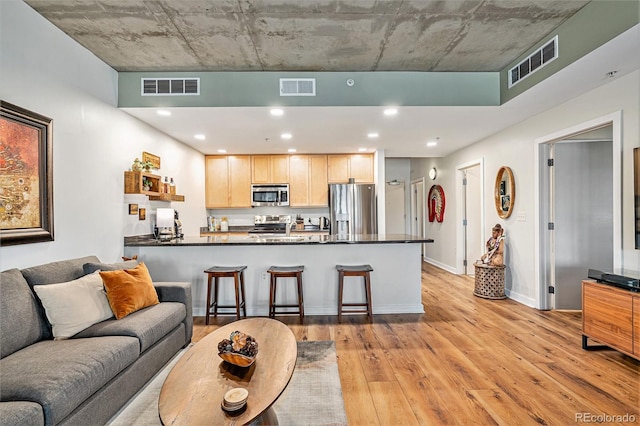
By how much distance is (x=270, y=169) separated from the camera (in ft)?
20.8

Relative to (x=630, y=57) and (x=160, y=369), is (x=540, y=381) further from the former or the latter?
(x=160, y=369)

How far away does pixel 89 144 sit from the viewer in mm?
3078

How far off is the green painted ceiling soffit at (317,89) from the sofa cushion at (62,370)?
260 cm

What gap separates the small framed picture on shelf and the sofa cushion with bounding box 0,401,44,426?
3018mm

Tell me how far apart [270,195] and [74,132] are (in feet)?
11.9

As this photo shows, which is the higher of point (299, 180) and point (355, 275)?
point (299, 180)

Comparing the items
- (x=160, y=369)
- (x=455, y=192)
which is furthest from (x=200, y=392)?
(x=455, y=192)

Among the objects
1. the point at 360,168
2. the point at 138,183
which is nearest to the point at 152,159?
the point at 138,183

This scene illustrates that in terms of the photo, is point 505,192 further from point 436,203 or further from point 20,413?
point 20,413

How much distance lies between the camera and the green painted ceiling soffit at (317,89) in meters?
3.55

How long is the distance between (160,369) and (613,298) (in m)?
3.67

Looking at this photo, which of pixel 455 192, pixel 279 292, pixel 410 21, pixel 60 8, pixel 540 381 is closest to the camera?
pixel 540 381

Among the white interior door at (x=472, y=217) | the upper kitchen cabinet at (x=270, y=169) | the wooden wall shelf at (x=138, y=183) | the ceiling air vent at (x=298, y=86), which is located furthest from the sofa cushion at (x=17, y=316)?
the white interior door at (x=472, y=217)

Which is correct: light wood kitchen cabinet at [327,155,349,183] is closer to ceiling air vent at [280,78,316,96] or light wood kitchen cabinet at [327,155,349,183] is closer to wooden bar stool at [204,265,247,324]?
ceiling air vent at [280,78,316,96]
